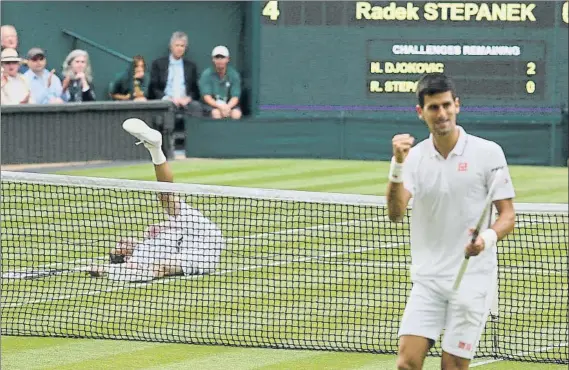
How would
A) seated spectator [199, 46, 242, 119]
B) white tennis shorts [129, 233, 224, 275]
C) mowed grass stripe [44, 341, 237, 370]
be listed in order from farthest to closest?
seated spectator [199, 46, 242, 119], white tennis shorts [129, 233, 224, 275], mowed grass stripe [44, 341, 237, 370]

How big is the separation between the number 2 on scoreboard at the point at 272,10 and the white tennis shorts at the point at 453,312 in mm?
16967

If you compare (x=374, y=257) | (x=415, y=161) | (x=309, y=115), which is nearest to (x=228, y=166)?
(x=309, y=115)

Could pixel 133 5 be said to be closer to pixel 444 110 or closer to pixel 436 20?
pixel 436 20

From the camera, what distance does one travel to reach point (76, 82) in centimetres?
2431

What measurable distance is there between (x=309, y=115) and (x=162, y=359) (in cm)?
1472

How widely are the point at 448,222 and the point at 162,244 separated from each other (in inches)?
243

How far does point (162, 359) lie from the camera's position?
1077 cm

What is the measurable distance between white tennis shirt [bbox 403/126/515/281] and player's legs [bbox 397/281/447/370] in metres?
0.10

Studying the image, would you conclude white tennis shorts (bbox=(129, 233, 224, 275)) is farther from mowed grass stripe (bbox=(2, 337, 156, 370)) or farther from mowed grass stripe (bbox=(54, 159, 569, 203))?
mowed grass stripe (bbox=(54, 159, 569, 203))

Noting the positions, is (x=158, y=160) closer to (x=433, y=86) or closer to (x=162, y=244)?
(x=162, y=244)

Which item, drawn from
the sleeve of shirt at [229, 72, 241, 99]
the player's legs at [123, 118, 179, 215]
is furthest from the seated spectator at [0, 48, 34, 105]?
the player's legs at [123, 118, 179, 215]

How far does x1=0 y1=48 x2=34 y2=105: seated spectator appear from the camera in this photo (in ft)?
74.2

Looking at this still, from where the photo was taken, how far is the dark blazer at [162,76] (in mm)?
25156

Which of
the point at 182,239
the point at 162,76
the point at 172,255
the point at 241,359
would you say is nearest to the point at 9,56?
the point at 162,76
